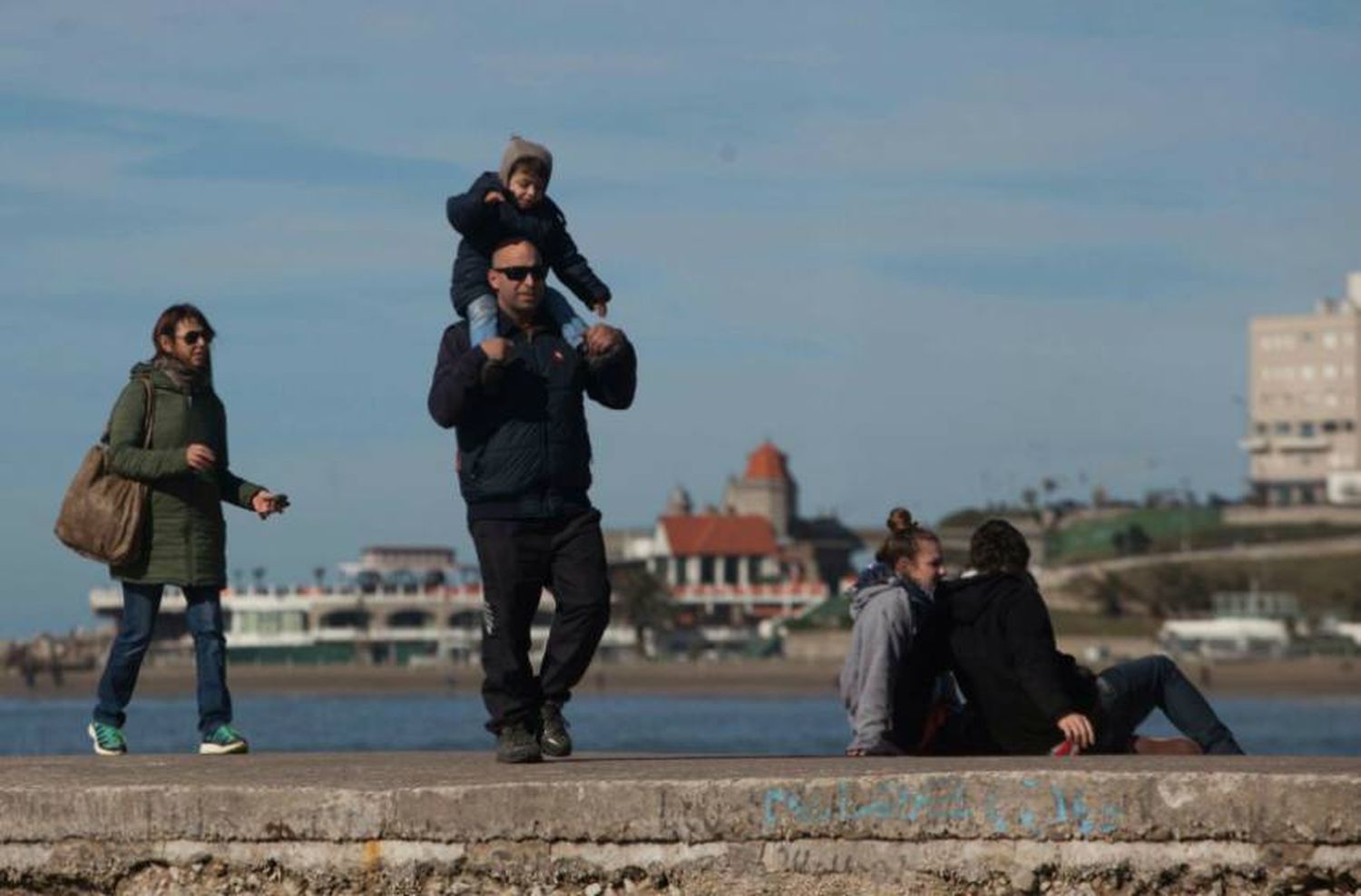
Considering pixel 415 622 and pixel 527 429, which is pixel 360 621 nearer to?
pixel 415 622

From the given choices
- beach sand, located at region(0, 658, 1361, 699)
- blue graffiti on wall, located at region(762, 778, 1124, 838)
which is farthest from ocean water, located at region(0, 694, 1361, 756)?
blue graffiti on wall, located at region(762, 778, 1124, 838)

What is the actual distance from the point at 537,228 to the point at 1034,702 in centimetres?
277

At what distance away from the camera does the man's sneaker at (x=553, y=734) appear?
414 inches

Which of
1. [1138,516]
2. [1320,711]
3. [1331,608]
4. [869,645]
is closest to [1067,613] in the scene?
[1331,608]

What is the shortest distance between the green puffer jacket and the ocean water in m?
28.7

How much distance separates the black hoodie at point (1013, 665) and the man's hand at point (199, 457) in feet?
10.6

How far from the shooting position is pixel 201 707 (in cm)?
1217

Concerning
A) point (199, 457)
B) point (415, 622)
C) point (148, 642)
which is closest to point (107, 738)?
point (148, 642)

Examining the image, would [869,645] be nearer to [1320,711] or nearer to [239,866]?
[239,866]

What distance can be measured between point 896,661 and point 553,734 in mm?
1876

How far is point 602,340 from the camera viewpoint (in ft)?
33.2

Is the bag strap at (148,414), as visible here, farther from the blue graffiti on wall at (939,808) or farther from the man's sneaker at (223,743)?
the blue graffiti on wall at (939,808)

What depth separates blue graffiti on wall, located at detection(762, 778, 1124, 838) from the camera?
320 inches

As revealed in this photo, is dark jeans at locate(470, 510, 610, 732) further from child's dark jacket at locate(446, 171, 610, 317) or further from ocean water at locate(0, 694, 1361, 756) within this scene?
ocean water at locate(0, 694, 1361, 756)
